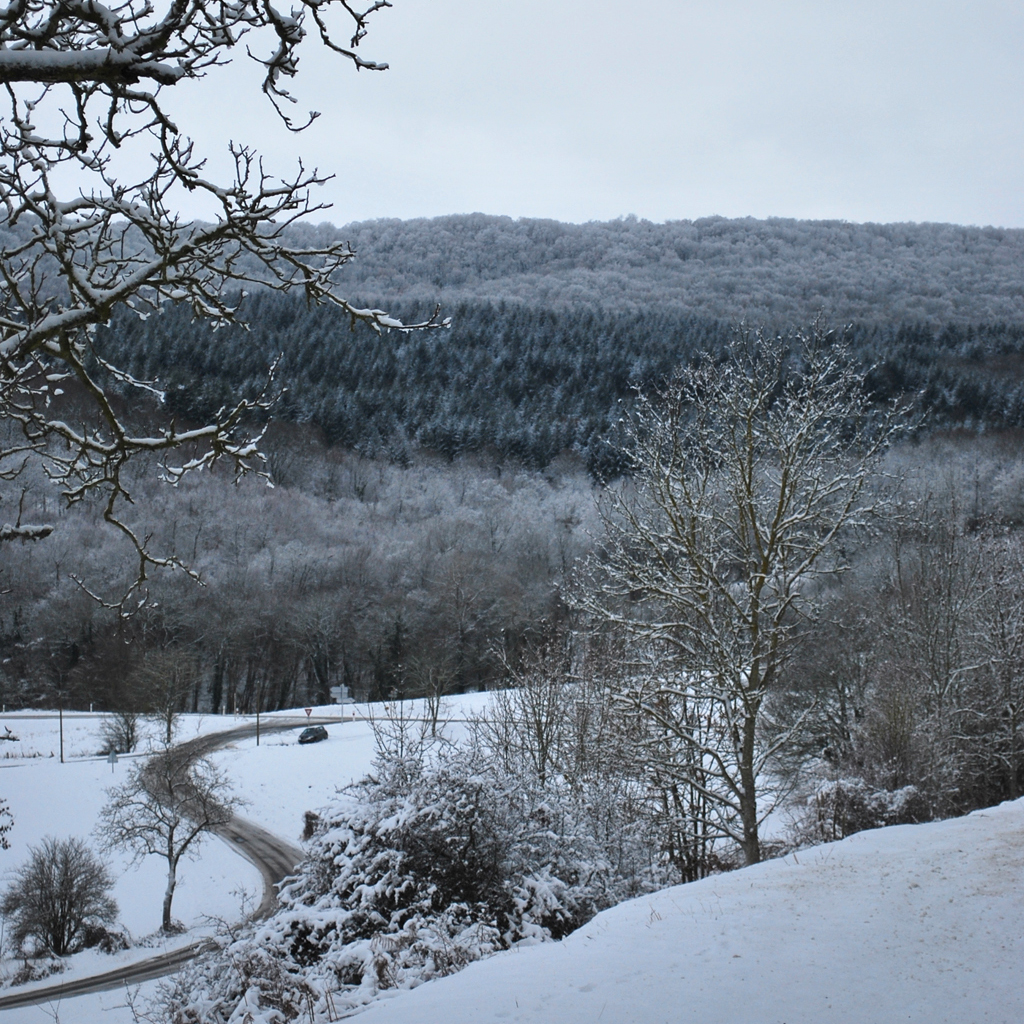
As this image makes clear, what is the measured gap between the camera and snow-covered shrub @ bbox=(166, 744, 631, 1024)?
6.95 m

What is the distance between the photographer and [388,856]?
28.3ft

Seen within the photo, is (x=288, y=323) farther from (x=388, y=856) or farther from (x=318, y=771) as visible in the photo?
(x=388, y=856)

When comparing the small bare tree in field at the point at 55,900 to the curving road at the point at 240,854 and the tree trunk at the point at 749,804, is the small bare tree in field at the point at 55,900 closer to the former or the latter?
the curving road at the point at 240,854

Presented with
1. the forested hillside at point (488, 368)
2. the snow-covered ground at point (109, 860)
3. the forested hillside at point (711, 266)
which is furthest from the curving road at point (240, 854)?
the forested hillside at point (711, 266)

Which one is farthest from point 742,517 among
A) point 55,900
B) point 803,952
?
point 55,900

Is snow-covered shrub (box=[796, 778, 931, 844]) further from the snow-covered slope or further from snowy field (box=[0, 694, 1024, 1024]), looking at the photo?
the snow-covered slope

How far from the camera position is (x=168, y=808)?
29.1 metres

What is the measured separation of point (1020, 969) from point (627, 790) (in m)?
10.8

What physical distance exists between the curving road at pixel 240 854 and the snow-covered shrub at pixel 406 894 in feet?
3.59

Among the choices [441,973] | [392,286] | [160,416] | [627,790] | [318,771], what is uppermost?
[392,286]

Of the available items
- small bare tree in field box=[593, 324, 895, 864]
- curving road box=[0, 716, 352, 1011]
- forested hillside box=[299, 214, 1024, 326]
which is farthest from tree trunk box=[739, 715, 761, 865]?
forested hillside box=[299, 214, 1024, 326]

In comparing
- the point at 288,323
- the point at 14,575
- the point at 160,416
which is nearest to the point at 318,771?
the point at 14,575

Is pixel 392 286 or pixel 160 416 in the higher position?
pixel 392 286

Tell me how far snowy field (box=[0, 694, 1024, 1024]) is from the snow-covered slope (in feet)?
0.04
